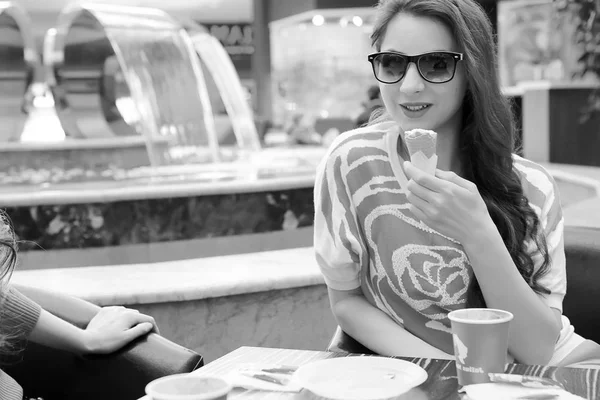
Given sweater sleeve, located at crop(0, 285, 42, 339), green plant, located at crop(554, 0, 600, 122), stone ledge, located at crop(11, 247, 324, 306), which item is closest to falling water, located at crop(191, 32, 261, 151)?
green plant, located at crop(554, 0, 600, 122)

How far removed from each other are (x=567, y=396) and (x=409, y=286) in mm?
592

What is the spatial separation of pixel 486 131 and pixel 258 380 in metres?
0.77

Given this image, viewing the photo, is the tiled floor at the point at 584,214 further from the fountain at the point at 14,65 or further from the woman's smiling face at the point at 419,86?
the fountain at the point at 14,65

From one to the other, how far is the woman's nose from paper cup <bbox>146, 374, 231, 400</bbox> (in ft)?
2.55

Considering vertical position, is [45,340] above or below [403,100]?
below

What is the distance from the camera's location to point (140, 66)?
6938 millimetres

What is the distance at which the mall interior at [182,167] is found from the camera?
112 inches

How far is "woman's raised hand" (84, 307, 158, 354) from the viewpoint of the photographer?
166cm

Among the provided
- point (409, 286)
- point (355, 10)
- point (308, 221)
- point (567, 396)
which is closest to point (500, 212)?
point (409, 286)

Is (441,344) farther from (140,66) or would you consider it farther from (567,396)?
(140,66)

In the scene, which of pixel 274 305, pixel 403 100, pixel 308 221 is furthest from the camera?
pixel 308 221

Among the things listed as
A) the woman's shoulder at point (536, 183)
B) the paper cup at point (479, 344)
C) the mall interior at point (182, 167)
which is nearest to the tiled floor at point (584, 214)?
the mall interior at point (182, 167)

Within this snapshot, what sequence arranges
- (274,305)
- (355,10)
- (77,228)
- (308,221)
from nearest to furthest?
(274,305), (77,228), (308,221), (355,10)

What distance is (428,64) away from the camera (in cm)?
162
